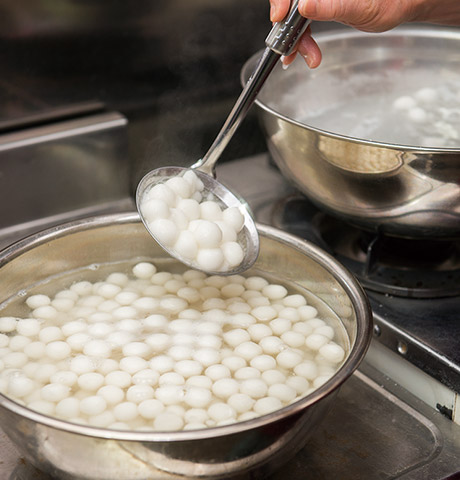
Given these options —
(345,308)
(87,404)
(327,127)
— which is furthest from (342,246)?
(87,404)

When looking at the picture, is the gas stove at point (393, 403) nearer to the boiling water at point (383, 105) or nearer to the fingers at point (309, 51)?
the boiling water at point (383, 105)

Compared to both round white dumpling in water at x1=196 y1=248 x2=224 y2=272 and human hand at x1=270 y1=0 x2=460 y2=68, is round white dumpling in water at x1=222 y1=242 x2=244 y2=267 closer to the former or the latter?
round white dumpling in water at x1=196 y1=248 x2=224 y2=272

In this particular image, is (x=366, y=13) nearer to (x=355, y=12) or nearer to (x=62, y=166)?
(x=355, y=12)

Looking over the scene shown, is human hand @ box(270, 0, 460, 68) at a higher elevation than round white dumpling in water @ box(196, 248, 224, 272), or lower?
higher

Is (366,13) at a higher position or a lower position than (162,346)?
higher

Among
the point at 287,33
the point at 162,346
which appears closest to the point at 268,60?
the point at 287,33

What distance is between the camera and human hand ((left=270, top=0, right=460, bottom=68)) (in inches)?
42.5

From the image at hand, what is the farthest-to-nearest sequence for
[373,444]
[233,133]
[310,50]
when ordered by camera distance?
[310,50] → [233,133] → [373,444]

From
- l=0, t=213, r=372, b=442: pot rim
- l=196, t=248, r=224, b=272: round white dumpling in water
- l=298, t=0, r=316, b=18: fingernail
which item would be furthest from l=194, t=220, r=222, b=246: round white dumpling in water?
l=298, t=0, r=316, b=18: fingernail

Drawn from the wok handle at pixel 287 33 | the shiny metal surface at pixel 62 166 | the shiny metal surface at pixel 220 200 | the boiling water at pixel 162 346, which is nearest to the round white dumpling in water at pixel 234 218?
the shiny metal surface at pixel 220 200

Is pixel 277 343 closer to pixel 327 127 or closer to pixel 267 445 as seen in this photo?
pixel 267 445

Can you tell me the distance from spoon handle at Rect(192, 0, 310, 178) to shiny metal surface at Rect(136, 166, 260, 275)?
2 centimetres

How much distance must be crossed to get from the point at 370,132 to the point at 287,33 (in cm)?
39

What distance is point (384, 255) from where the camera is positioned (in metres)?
1.42
